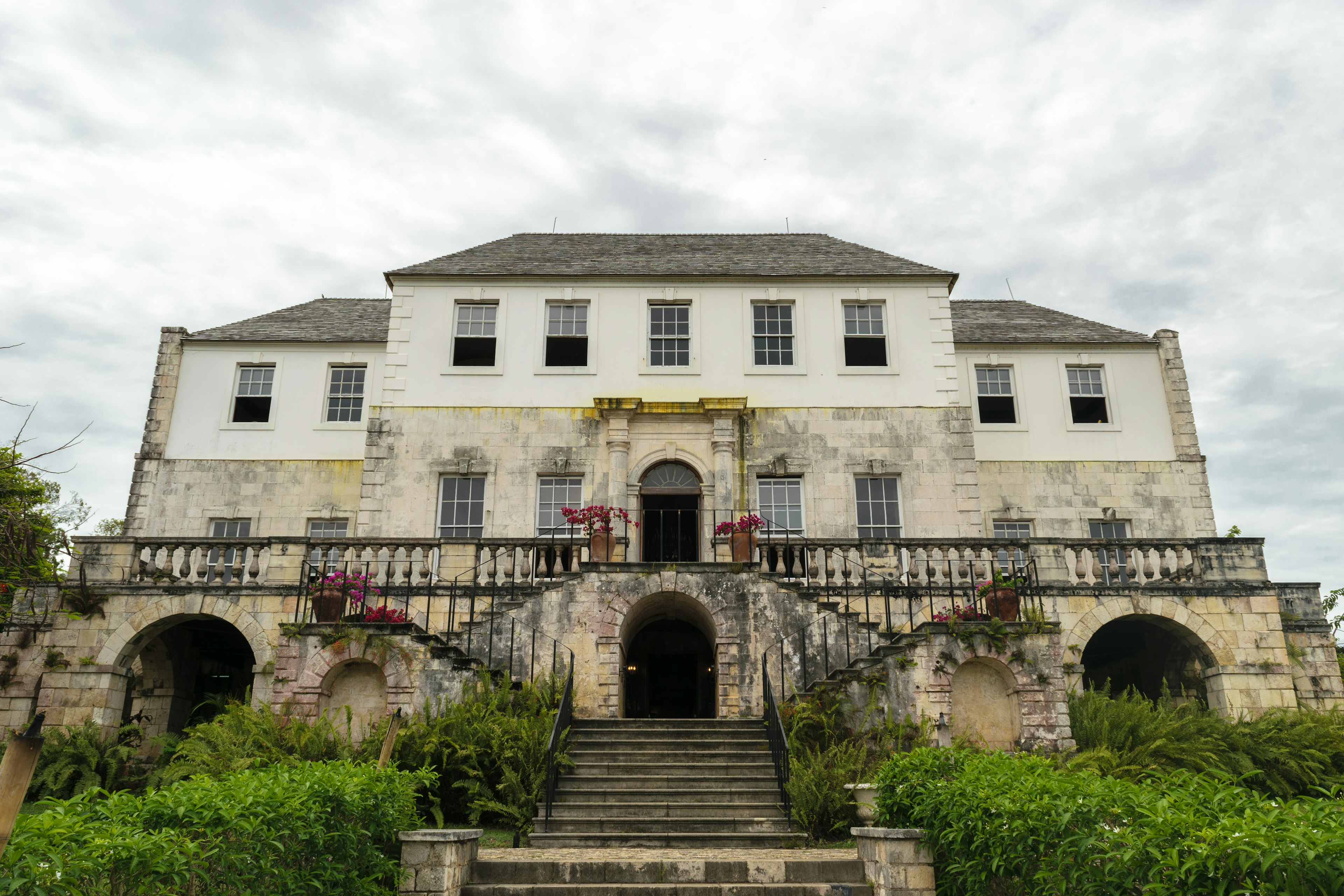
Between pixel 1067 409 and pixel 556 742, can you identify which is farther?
pixel 1067 409

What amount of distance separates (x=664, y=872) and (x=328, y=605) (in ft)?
23.6

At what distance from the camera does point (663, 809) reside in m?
10.9

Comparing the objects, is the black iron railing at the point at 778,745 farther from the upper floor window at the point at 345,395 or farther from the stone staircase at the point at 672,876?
the upper floor window at the point at 345,395

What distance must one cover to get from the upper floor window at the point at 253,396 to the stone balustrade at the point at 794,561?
23.6 ft

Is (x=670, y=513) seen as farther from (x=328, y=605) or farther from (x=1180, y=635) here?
(x=1180, y=635)

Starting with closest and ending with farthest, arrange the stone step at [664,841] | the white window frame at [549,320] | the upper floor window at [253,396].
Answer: the stone step at [664,841], the white window frame at [549,320], the upper floor window at [253,396]

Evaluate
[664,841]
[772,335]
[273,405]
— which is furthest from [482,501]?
[664,841]

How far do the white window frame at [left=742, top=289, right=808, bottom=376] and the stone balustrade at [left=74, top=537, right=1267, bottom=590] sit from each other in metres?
5.69

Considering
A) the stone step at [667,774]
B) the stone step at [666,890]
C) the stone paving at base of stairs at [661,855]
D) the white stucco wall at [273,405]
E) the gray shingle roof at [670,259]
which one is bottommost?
the stone step at [666,890]

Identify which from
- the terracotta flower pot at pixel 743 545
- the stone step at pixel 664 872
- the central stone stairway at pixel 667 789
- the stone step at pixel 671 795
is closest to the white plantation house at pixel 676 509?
the terracotta flower pot at pixel 743 545

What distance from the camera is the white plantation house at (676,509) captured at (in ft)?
47.2

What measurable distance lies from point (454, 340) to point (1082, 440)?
15.5 meters

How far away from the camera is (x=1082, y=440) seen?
Result: 22.7m

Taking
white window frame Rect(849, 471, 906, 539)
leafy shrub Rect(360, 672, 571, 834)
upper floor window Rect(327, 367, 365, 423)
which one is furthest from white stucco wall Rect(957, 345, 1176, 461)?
upper floor window Rect(327, 367, 365, 423)
